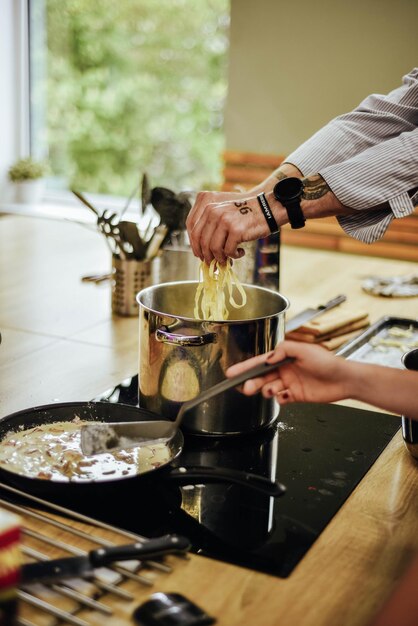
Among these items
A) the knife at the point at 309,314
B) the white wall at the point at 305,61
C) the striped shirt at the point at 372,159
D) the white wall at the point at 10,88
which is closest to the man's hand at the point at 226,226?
the striped shirt at the point at 372,159

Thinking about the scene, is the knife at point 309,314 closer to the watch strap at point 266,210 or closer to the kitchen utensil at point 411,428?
the watch strap at point 266,210

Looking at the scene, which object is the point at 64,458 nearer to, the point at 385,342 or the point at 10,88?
the point at 385,342

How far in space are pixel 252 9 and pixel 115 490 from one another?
11.2 feet

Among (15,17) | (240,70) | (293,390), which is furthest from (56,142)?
(293,390)

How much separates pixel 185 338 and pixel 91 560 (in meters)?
0.48

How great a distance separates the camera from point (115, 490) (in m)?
1.05

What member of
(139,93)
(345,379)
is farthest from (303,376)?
(139,93)

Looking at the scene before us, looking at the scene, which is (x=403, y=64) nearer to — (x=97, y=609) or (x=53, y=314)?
(x=53, y=314)

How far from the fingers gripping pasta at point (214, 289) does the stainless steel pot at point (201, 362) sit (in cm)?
16

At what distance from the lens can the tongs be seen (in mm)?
1090

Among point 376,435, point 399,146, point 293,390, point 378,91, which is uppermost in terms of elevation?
point 378,91

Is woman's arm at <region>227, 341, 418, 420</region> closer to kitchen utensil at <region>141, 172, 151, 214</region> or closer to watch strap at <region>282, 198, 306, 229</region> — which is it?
watch strap at <region>282, 198, 306, 229</region>

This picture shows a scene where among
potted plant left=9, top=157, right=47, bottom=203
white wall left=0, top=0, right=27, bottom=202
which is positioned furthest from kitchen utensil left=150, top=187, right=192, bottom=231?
white wall left=0, top=0, right=27, bottom=202

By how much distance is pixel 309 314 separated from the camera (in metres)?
2.19
